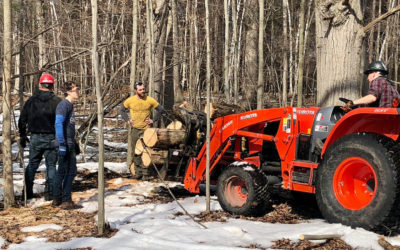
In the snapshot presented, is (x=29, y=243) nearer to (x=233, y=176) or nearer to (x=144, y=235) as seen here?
(x=144, y=235)

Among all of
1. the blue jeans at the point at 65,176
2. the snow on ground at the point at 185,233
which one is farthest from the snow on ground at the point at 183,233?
the blue jeans at the point at 65,176

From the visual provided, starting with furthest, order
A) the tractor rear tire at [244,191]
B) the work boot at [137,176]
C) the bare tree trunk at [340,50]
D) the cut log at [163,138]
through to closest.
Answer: the work boot at [137,176], the cut log at [163,138], the bare tree trunk at [340,50], the tractor rear tire at [244,191]

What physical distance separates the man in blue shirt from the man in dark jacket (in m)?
0.33

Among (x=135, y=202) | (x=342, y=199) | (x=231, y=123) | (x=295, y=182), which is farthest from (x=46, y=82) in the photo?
(x=342, y=199)

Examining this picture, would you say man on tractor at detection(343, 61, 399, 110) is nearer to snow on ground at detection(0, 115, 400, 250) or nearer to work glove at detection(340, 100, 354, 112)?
work glove at detection(340, 100, 354, 112)

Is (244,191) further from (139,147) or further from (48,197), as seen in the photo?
(48,197)

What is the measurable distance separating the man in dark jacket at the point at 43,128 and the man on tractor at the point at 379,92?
4.47 m

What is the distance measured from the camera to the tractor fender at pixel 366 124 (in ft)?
15.5

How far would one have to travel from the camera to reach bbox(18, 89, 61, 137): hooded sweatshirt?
7082 millimetres

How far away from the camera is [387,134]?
486 centimetres

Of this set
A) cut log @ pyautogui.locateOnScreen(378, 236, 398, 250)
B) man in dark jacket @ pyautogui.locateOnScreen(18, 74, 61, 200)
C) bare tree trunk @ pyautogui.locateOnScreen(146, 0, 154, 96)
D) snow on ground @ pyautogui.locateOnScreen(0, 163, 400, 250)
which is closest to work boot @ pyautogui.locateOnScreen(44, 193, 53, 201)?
man in dark jacket @ pyautogui.locateOnScreen(18, 74, 61, 200)

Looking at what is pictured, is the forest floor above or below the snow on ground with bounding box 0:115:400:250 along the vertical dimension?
below

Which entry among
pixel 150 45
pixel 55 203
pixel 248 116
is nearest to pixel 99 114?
pixel 248 116

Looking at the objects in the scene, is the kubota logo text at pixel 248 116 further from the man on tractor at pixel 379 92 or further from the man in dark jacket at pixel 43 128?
the man in dark jacket at pixel 43 128
